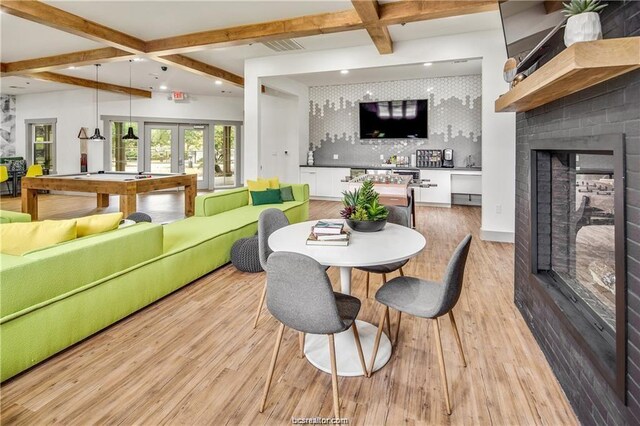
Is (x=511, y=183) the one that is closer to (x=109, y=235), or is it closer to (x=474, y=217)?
(x=474, y=217)

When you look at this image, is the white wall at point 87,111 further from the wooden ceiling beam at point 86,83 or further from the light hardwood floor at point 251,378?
the light hardwood floor at point 251,378

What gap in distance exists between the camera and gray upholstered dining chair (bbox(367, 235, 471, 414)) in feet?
6.23

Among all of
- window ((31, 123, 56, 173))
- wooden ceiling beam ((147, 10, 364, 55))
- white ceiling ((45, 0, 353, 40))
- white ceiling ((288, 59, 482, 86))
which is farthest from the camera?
window ((31, 123, 56, 173))

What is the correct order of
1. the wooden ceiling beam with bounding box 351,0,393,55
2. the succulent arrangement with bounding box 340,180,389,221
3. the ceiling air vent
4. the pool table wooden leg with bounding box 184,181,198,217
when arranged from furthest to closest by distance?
1. the pool table wooden leg with bounding box 184,181,198,217
2. the ceiling air vent
3. the wooden ceiling beam with bounding box 351,0,393,55
4. the succulent arrangement with bounding box 340,180,389,221

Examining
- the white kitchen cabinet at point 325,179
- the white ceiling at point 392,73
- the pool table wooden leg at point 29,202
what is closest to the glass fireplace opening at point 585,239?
the white ceiling at point 392,73

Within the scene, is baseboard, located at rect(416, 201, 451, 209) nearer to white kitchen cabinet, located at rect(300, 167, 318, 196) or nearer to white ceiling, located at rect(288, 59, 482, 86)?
white kitchen cabinet, located at rect(300, 167, 318, 196)

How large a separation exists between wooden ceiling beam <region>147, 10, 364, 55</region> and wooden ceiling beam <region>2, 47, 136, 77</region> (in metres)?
0.75

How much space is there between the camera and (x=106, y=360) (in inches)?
89.9

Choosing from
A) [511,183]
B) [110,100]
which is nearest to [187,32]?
[511,183]

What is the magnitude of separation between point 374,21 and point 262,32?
154cm

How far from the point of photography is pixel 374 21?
4.46 metres

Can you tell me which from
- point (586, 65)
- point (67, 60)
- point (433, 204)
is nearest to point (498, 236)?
point (433, 204)

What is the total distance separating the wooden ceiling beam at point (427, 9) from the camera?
4.07 meters

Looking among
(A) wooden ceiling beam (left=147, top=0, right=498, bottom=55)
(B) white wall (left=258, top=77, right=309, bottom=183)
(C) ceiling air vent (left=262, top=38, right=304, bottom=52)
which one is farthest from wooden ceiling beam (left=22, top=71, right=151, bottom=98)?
(C) ceiling air vent (left=262, top=38, right=304, bottom=52)
